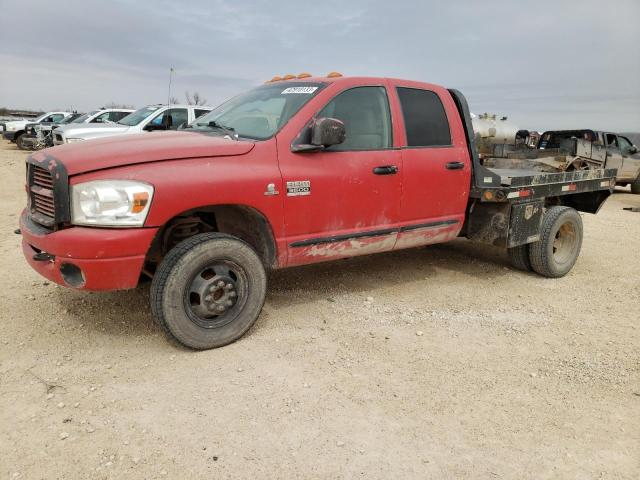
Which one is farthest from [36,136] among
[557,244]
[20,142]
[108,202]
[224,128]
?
[557,244]

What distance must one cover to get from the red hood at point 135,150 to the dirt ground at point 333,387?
4.17 ft

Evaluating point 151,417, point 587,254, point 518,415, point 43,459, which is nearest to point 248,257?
point 151,417

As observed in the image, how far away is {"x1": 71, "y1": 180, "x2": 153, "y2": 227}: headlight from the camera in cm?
303

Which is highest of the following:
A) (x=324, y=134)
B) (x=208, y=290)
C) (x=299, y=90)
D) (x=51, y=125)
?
(x=51, y=125)

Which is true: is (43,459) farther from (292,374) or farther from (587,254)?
(587,254)

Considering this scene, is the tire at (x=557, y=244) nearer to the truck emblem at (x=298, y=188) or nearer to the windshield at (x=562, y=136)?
the truck emblem at (x=298, y=188)

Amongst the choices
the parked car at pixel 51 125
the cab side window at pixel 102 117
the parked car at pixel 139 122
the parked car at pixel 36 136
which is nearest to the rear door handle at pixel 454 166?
the parked car at pixel 139 122

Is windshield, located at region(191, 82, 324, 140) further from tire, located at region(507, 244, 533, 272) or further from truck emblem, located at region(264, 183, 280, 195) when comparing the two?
tire, located at region(507, 244, 533, 272)

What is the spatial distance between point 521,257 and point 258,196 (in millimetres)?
3403

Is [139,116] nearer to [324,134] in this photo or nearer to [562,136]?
[324,134]

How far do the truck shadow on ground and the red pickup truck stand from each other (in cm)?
41

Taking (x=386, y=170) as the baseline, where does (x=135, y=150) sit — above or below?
above

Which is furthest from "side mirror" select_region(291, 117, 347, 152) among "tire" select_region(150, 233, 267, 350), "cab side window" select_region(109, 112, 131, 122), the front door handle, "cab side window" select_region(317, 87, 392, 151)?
"cab side window" select_region(109, 112, 131, 122)

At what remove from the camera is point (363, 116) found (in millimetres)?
4141
